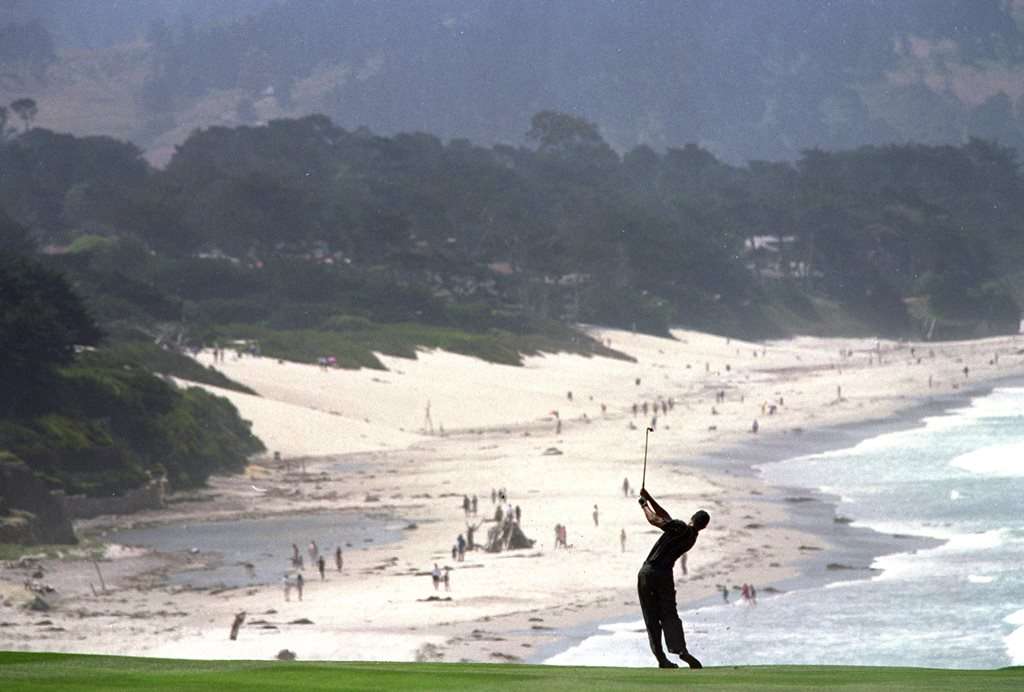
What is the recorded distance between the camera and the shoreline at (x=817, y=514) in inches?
1295

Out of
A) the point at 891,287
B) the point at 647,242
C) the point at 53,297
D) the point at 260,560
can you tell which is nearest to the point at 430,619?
the point at 260,560

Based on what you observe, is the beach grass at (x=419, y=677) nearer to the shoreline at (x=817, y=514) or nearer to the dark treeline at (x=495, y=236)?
the shoreline at (x=817, y=514)

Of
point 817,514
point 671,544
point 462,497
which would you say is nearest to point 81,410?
point 462,497

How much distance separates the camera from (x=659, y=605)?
1431 cm

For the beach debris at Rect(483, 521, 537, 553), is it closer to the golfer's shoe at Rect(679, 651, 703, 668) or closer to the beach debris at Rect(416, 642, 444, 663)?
the beach debris at Rect(416, 642, 444, 663)

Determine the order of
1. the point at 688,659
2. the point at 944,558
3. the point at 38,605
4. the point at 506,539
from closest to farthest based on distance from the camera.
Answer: the point at 688,659
the point at 38,605
the point at 944,558
the point at 506,539

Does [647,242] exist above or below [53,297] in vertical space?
above

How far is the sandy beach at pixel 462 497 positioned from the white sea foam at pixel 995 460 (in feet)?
24.3

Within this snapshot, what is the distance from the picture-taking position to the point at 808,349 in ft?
425

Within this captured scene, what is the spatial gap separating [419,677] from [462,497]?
33.9 meters

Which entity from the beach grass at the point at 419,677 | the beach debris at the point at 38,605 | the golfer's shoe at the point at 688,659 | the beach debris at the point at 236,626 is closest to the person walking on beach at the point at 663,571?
the golfer's shoe at the point at 688,659

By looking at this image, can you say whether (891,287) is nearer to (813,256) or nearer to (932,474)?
(813,256)

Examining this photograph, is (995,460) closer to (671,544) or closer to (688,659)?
(688,659)

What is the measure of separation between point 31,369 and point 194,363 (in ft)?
62.8
